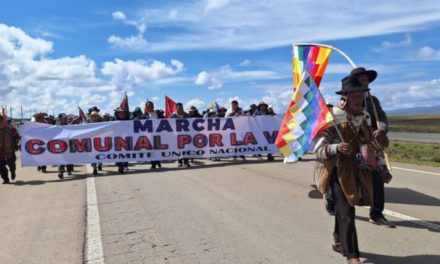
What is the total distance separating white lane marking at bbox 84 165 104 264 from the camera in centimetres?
552

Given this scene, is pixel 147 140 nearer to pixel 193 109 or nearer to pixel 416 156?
pixel 193 109

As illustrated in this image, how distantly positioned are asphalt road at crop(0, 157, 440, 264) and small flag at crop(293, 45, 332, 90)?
7.66ft

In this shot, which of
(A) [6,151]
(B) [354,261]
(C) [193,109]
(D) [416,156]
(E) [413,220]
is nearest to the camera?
(B) [354,261]

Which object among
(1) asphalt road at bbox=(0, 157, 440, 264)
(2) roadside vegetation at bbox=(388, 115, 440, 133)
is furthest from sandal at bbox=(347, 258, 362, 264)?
(2) roadside vegetation at bbox=(388, 115, 440, 133)

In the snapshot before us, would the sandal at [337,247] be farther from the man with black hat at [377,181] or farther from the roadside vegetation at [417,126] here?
the roadside vegetation at [417,126]

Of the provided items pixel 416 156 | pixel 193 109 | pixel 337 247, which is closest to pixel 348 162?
pixel 337 247

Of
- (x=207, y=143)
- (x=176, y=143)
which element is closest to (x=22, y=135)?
(x=176, y=143)

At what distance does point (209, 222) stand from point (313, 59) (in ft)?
13.4

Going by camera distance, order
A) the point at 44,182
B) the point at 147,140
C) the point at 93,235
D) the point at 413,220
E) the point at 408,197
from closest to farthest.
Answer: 1. the point at 93,235
2. the point at 413,220
3. the point at 408,197
4. the point at 44,182
5. the point at 147,140

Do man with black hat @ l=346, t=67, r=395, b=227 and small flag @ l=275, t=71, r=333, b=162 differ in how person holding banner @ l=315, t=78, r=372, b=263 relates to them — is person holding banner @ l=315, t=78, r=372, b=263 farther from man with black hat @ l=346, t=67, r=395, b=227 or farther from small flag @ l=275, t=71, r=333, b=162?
man with black hat @ l=346, t=67, r=395, b=227

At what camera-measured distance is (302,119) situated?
17.6 ft

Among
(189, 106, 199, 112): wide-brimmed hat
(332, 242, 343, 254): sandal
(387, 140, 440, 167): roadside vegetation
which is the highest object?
(189, 106, 199, 112): wide-brimmed hat

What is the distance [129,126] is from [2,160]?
3.89 meters

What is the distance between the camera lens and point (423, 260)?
16.7 feet
